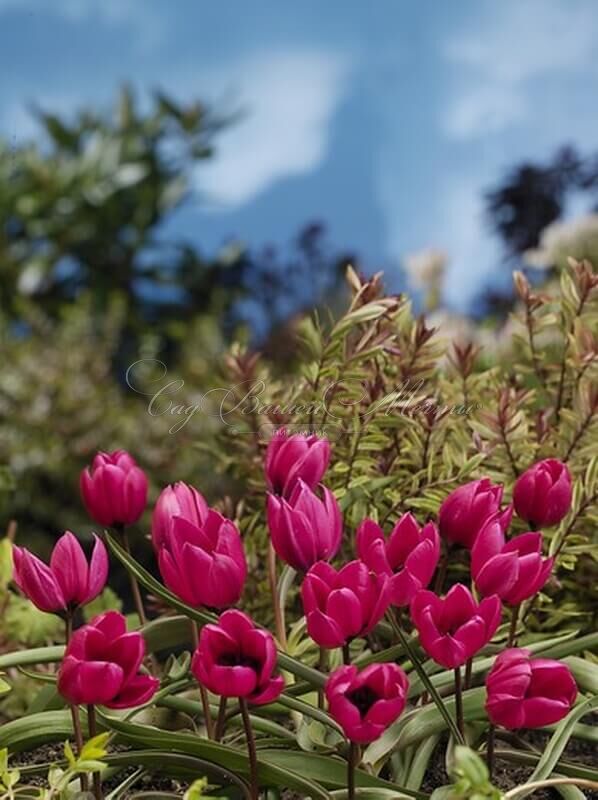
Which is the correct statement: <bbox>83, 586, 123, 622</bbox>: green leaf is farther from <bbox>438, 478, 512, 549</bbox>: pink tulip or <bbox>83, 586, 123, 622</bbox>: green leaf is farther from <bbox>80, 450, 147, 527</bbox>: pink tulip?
<bbox>438, 478, 512, 549</bbox>: pink tulip

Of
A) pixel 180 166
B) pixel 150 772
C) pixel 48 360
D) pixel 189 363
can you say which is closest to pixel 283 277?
pixel 180 166

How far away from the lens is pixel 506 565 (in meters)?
0.67

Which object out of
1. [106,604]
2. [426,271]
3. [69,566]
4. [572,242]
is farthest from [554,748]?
[572,242]

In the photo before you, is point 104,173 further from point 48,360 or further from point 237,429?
point 237,429

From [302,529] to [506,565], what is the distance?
0.37 ft

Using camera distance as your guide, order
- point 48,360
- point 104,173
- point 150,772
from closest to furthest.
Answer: point 150,772
point 48,360
point 104,173

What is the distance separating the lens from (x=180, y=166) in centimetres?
745

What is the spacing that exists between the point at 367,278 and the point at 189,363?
4.63 meters

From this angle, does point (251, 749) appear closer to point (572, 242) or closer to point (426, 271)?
point (426, 271)

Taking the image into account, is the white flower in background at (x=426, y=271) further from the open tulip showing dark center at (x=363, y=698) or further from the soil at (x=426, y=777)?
the open tulip showing dark center at (x=363, y=698)

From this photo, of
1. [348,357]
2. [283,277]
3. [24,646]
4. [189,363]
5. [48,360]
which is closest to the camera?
[348,357]

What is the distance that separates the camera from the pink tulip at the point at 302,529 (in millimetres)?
692

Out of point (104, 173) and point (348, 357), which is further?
point (104, 173)

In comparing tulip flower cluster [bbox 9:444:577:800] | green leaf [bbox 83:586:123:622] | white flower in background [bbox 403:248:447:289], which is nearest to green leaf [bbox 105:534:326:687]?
tulip flower cluster [bbox 9:444:577:800]
